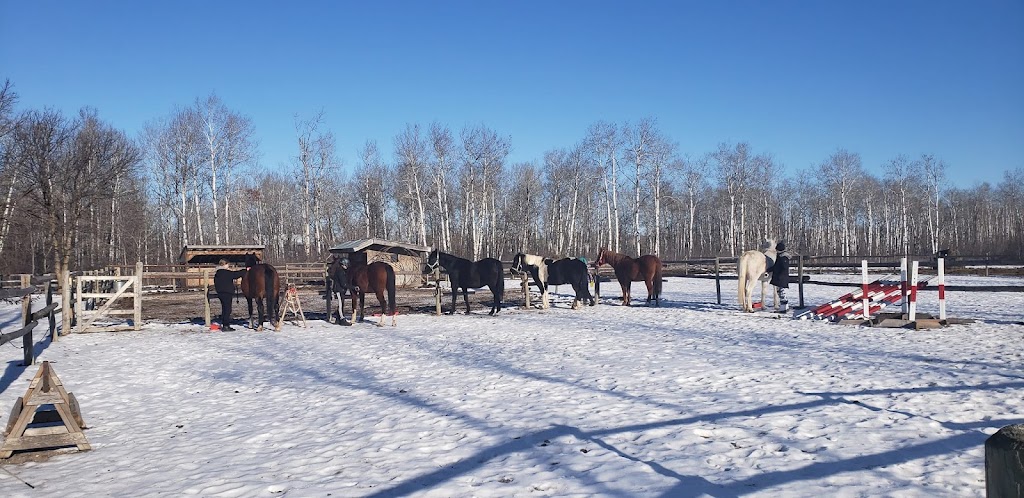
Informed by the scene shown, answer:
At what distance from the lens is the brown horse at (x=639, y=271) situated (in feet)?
61.7

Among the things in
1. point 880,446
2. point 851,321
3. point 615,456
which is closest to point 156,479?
point 615,456

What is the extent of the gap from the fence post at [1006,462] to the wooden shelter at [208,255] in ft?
109

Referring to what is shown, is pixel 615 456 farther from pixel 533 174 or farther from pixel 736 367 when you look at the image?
pixel 533 174

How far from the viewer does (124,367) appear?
9.79 meters

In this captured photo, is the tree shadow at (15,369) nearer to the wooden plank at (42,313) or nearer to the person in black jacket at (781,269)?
the wooden plank at (42,313)

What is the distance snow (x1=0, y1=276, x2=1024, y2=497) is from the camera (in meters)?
4.43

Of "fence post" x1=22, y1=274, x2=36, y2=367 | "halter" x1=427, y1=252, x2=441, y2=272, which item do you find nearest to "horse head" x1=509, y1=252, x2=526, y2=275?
"halter" x1=427, y1=252, x2=441, y2=272

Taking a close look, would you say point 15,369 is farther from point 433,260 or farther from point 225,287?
point 433,260

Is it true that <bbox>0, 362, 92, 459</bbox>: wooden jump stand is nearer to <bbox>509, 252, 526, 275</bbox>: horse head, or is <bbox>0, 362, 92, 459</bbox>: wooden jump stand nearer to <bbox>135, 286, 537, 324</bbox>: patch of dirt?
<bbox>135, 286, 537, 324</bbox>: patch of dirt

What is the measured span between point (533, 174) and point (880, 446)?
57.3m

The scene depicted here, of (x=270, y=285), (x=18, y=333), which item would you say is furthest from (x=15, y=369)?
(x=270, y=285)

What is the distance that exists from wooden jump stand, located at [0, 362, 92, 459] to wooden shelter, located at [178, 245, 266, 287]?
27.2 m

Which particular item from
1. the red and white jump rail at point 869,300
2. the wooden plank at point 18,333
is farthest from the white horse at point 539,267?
the wooden plank at point 18,333

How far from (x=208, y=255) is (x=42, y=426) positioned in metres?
30.1
